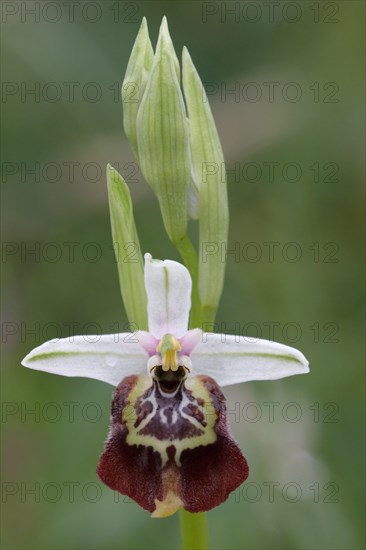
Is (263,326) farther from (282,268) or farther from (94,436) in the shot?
(94,436)

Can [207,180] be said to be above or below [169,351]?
above

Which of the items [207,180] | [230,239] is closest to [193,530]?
[207,180]

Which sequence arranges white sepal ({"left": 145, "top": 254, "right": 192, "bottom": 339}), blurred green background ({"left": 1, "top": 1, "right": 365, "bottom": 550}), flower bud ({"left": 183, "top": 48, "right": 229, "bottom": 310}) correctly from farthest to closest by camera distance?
blurred green background ({"left": 1, "top": 1, "right": 365, "bottom": 550}), flower bud ({"left": 183, "top": 48, "right": 229, "bottom": 310}), white sepal ({"left": 145, "top": 254, "right": 192, "bottom": 339})

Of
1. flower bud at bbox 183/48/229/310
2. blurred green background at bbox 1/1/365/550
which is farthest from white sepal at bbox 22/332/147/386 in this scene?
blurred green background at bbox 1/1/365/550

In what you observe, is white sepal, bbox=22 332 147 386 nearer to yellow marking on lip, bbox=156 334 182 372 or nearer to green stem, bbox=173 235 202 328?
yellow marking on lip, bbox=156 334 182 372

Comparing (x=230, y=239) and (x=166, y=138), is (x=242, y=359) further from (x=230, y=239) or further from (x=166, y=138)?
(x=230, y=239)

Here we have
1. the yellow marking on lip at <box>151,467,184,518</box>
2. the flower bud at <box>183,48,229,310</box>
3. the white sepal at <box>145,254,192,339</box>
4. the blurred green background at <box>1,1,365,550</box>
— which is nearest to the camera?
the yellow marking on lip at <box>151,467,184,518</box>

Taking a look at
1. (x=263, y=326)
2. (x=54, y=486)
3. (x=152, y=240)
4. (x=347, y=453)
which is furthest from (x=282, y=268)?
(x=54, y=486)
